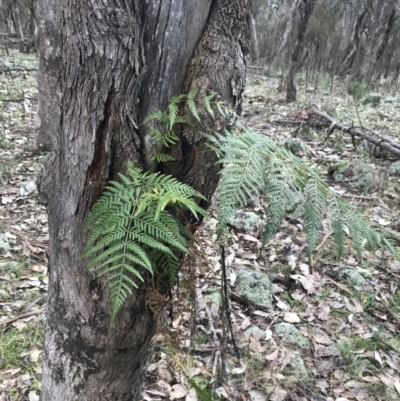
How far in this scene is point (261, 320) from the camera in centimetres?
279

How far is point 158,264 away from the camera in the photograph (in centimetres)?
123

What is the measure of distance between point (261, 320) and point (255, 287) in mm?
278

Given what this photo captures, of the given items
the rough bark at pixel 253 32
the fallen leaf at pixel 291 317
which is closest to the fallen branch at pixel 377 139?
the rough bark at pixel 253 32

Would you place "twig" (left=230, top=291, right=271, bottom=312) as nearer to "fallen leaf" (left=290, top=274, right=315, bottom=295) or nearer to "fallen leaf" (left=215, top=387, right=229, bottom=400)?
"fallen leaf" (left=290, top=274, right=315, bottom=295)

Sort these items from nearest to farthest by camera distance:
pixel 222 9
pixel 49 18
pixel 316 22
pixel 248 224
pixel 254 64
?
pixel 222 9 < pixel 248 224 < pixel 49 18 < pixel 316 22 < pixel 254 64

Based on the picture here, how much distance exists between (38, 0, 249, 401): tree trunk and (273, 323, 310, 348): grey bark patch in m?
1.52

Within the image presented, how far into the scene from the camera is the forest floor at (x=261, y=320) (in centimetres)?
228

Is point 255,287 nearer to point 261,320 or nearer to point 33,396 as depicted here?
point 261,320

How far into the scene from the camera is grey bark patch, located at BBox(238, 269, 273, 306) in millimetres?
2906

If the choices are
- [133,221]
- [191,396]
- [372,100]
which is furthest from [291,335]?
[372,100]

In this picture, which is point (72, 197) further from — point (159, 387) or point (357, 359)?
point (357, 359)

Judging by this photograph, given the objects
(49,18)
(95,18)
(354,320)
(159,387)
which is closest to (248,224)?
(354,320)

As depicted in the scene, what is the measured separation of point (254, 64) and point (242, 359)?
52.7 feet

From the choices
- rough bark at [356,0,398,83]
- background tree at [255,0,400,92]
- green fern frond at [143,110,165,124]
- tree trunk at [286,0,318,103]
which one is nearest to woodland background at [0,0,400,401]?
green fern frond at [143,110,165,124]
